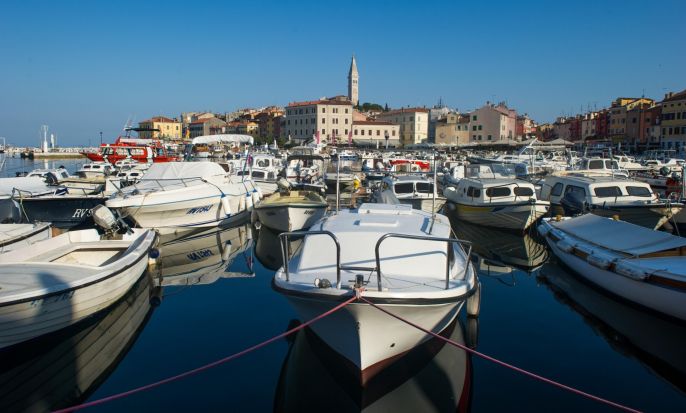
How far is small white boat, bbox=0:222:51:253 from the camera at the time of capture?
1212 centimetres

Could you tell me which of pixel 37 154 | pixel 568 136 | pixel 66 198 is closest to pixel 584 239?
pixel 66 198

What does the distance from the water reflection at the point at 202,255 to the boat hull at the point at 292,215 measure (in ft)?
3.71

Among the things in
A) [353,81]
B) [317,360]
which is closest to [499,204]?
[317,360]

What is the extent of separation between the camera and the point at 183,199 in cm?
1825

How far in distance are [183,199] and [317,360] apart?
12.0 metres

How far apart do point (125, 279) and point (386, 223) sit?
5.60 meters

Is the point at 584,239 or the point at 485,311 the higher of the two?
the point at 584,239

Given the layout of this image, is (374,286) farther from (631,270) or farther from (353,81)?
(353,81)

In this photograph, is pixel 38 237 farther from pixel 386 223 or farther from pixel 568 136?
pixel 568 136

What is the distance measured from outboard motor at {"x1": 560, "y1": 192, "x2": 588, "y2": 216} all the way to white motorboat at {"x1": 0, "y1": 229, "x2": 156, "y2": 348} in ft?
45.0

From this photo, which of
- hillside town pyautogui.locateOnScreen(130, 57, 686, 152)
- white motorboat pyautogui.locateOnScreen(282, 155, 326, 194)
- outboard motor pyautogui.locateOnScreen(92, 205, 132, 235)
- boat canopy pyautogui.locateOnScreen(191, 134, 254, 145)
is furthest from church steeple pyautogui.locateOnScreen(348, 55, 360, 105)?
outboard motor pyautogui.locateOnScreen(92, 205, 132, 235)

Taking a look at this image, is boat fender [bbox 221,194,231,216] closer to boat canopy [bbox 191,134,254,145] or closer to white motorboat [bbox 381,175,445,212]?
white motorboat [bbox 381,175,445,212]

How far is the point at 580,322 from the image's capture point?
1001 cm

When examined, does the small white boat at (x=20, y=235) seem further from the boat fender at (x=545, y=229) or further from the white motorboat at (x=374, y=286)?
→ the boat fender at (x=545, y=229)
